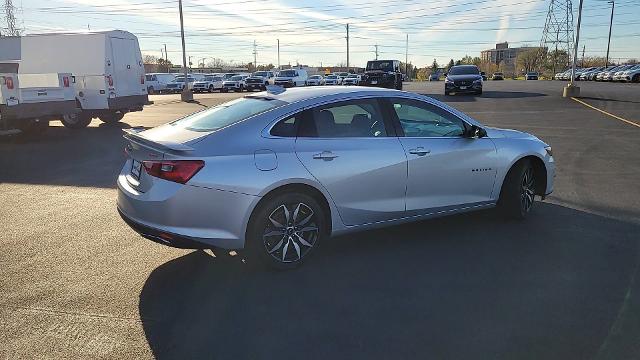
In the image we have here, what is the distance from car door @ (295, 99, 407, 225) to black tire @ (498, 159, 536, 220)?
1.47m

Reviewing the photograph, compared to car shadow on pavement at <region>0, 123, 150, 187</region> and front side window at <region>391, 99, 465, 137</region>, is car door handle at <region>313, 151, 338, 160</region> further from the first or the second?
car shadow on pavement at <region>0, 123, 150, 187</region>

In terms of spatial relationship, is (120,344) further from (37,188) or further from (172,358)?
(37,188)

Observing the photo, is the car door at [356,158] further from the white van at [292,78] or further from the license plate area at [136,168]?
the white van at [292,78]

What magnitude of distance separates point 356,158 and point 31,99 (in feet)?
37.5

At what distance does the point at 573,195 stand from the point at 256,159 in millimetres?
4728

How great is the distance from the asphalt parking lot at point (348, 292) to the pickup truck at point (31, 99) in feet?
23.3

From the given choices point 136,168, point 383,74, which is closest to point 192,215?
point 136,168

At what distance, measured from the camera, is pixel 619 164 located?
8891 millimetres

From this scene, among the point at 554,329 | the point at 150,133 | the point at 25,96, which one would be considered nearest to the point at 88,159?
the point at 25,96

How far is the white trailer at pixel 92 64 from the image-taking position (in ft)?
52.2

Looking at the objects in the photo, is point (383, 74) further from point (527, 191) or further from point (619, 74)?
point (527, 191)

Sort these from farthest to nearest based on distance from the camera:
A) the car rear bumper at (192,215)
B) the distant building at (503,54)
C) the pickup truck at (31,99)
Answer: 1. the distant building at (503,54)
2. the pickup truck at (31,99)
3. the car rear bumper at (192,215)

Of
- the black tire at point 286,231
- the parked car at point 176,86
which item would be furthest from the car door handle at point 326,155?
the parked car at point 176,86

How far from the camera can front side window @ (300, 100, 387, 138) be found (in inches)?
180
